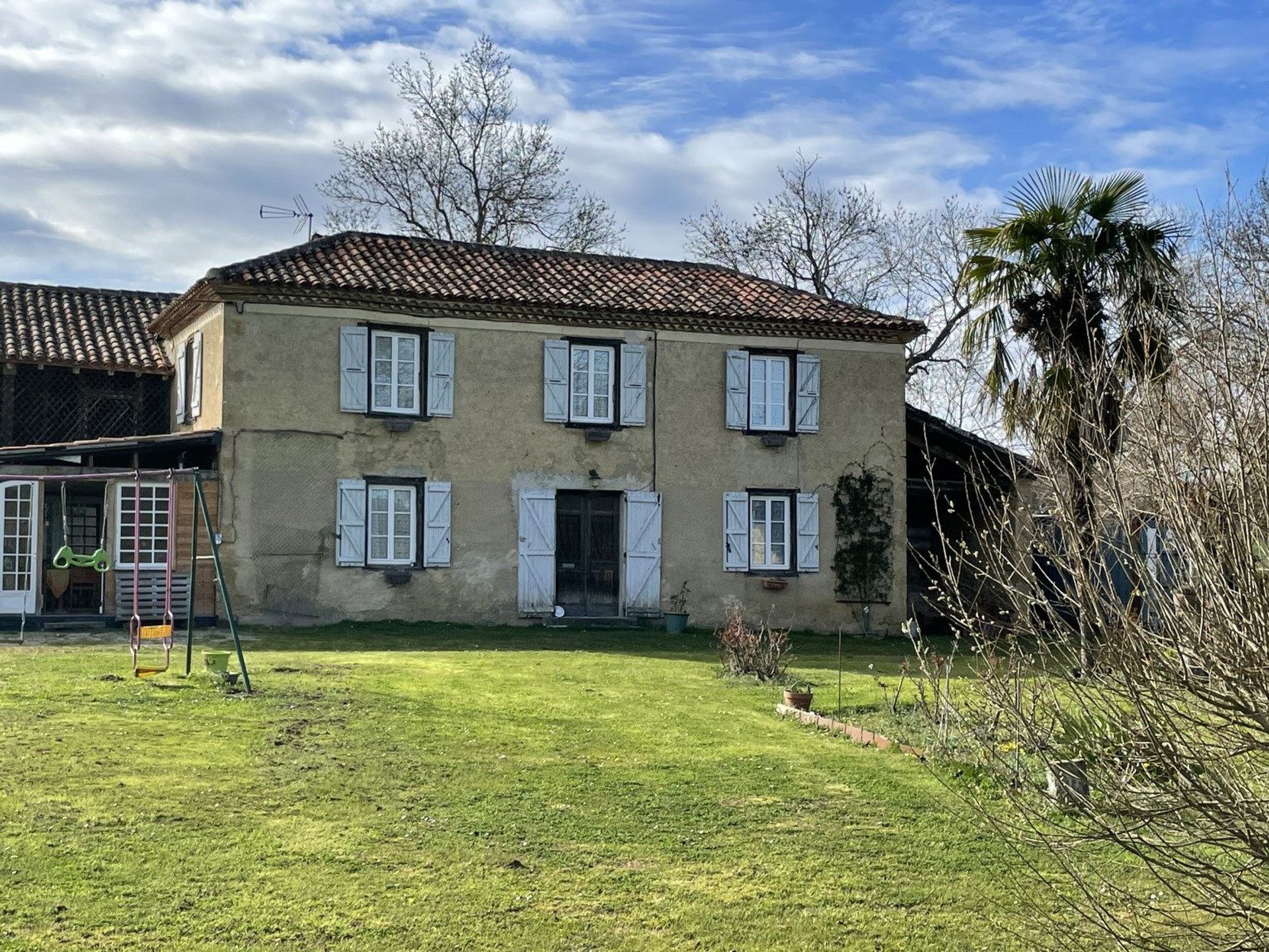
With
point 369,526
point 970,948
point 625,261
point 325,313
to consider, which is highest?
point 625,261

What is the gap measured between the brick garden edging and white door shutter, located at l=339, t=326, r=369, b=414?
9.88 metres

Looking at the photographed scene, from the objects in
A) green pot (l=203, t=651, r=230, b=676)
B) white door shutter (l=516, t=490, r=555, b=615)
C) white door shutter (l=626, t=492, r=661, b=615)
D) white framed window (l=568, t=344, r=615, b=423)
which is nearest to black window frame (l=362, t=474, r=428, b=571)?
white door shutter (l=516, t=490, r=555, b=615)

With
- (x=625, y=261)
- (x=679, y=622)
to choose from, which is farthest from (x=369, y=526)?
(x=625, y=261)

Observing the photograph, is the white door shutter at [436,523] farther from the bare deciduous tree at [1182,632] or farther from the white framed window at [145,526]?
the bare deciduous tree at [1182,632]

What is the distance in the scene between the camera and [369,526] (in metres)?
21.2

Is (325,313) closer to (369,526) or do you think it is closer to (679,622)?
(369,526)

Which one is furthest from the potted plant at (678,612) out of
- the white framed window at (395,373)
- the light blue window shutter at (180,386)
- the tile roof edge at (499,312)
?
the light blue window shutter at (180,386)

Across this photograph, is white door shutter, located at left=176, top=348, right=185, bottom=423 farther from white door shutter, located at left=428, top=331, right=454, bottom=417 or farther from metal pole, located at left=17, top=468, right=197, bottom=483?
white door shutter, located at left=428, top=331, right=454, bottom=417

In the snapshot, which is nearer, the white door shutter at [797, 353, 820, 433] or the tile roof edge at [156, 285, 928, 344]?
the tile roof edge at [156, 285, 928, 344]

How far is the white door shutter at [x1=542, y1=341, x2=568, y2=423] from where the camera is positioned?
22.2 meters

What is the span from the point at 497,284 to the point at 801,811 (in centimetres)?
1462

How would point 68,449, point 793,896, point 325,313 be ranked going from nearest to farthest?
point 793,896
point 68,449
point 325,313

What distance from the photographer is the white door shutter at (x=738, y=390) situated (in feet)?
Answer: 75.8

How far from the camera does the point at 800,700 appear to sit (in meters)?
13.2
